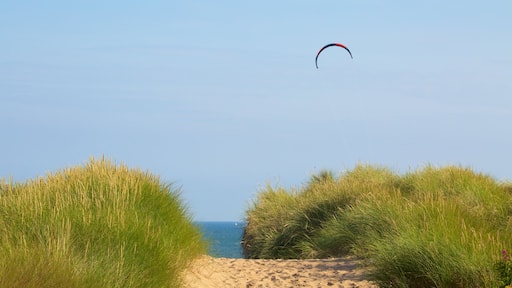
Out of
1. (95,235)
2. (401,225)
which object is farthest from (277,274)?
(95,235)

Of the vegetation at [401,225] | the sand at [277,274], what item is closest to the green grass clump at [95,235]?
the sand at [277,274]

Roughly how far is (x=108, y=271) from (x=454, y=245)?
489 cm

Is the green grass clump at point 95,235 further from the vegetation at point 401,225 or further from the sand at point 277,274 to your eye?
the vegetation at point 401,225

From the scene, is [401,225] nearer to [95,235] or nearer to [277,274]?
[277,274]

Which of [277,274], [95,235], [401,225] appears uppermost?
[401,225]

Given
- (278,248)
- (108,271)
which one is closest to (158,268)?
(108,271)

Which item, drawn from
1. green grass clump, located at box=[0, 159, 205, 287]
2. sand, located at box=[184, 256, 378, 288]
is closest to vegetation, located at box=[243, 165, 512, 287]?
sand, located at box=[184, 256, 378, 288]

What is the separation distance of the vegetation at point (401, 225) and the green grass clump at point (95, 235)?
3169 mm

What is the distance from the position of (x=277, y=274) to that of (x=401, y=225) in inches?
103

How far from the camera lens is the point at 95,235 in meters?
9.34

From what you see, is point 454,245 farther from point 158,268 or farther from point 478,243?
point 158,268

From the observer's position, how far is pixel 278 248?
1739 centimetres

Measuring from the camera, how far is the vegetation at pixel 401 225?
9594mm

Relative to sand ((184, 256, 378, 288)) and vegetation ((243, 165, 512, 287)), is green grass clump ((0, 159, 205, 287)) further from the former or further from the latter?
vegetation ((243, 165, 512, 287))
